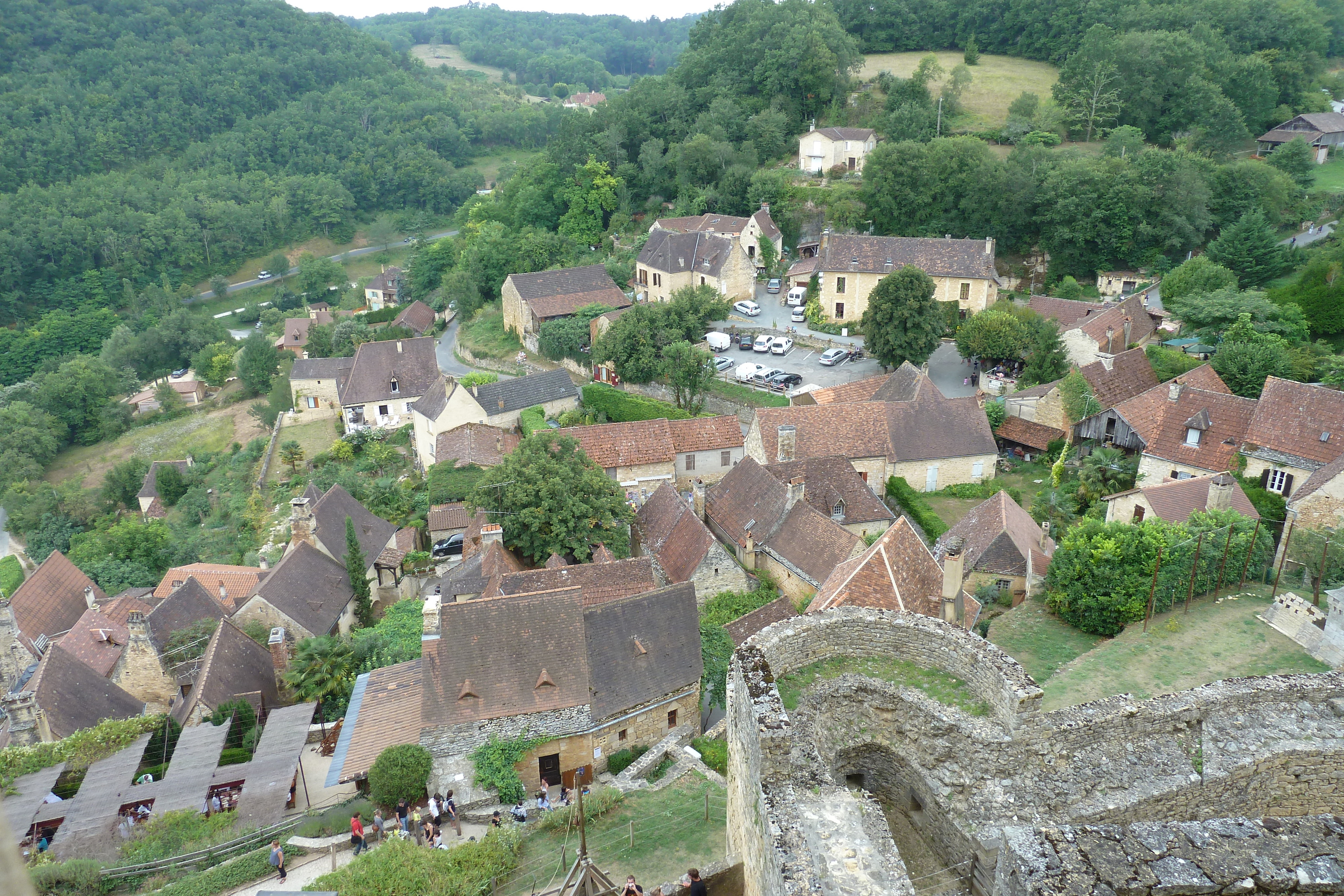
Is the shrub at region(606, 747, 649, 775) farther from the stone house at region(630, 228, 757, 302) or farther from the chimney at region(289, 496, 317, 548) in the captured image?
the stone house at region(630, 228, 757, 302)

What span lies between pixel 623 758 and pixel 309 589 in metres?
14.4

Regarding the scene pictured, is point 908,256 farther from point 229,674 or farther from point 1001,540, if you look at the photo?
point 229,674

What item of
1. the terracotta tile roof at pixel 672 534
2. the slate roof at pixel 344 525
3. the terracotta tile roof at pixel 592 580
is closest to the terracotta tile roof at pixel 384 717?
the terracotta tile roof at pixel 592 580

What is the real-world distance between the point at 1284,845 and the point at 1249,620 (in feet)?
45.3

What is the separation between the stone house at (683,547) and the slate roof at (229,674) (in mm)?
11818

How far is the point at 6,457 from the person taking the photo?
61562 mm

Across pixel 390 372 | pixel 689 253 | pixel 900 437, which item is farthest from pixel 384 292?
pixel 900 437

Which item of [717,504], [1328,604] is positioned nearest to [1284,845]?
[1328,604]

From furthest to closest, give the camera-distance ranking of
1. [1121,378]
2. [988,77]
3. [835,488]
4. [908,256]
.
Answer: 1. [988,77]
2. [908,256]
3. [1121,378]
4. [835,488]

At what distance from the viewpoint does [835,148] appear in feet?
213

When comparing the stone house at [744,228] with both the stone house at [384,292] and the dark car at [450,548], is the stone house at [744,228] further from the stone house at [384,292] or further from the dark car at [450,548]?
the dark car at [450,548]

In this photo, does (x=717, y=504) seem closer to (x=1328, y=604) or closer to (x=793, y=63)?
(x=1328, y=604)

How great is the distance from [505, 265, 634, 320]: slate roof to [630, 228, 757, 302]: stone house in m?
2.21

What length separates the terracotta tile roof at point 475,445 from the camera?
125 feet
